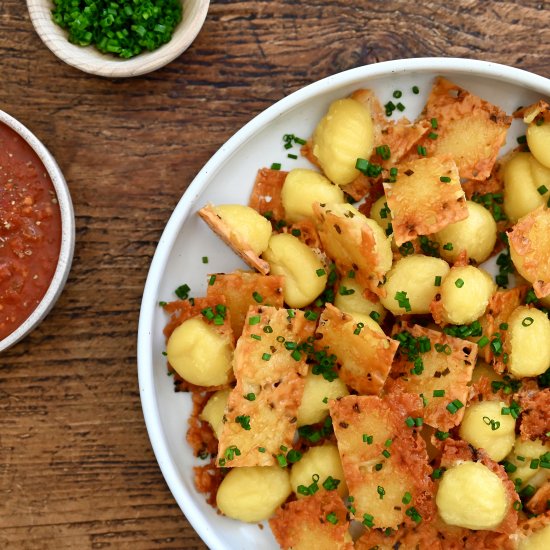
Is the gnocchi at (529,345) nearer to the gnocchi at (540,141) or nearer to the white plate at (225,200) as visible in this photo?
the gnocchi at (540,141)

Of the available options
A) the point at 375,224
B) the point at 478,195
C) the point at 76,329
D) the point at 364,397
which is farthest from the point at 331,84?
the point at 76,329

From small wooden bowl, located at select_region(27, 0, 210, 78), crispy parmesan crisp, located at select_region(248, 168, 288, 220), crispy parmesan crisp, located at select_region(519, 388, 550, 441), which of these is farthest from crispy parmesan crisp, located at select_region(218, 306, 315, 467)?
small wooden bowl, located at select_region(27, 0, 210, 78)

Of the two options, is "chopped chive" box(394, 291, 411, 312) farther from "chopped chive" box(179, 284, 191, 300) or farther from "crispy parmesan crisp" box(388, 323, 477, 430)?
"chopped chive" box(179, 284, 191, 300)

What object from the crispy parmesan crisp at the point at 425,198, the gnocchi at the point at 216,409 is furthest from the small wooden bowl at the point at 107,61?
the gnocchi at the point at 216,409

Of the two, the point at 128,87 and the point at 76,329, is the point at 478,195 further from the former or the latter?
the point at 76,329

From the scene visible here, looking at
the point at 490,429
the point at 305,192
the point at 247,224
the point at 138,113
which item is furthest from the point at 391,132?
the point at 490,429

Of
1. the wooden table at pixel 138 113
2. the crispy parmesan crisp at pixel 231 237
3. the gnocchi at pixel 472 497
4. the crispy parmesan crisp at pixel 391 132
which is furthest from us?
the wooden table at pixel 138 113

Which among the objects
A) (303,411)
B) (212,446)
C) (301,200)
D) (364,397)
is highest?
(301,200)
